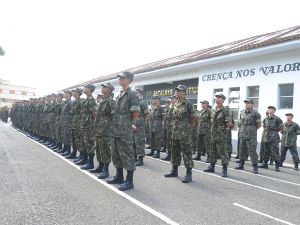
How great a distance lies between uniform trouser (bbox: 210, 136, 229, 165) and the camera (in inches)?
331

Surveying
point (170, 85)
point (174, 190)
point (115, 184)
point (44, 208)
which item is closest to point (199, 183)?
point (174, 190)

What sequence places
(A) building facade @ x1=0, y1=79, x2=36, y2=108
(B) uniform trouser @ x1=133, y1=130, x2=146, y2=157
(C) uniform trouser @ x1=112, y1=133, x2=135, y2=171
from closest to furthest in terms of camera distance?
1. (C) uniform trouser @ x1=112, y1=133, x2=135, y2=171
2. (B) uniform trouser @ x1=133, y1=130, x2=146, y2=157
3. (A) building facade @ x1=0, y1=79, x2=36, y2=108

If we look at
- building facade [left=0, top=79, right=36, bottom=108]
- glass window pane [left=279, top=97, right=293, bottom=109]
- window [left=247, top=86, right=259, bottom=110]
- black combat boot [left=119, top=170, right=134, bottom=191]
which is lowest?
black combat boot [left=119, top=170, right=134, bottom=191]

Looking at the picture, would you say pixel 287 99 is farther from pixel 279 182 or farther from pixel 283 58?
pixel 279 182

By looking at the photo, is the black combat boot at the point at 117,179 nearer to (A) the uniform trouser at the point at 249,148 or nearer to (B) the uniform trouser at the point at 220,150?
(B) the uniform trouser at the point at 220,150

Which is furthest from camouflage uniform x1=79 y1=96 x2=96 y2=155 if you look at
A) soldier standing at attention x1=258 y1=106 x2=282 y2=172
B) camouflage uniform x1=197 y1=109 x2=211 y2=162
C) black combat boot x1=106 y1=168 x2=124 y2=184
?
soldier standing at attention x1=258 y1=106 x2=282 y2=172

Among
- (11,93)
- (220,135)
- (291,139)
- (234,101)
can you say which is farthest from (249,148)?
(11,93)

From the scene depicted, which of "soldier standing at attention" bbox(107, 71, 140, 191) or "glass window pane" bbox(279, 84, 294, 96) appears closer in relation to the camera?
"soldier standing at attention" bbox(107, 71, 140, 191)

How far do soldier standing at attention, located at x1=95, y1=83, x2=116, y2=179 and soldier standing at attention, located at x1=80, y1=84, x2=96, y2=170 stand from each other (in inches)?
34.1

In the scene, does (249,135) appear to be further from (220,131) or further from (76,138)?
(76,138)

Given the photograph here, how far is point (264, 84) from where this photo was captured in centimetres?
1523

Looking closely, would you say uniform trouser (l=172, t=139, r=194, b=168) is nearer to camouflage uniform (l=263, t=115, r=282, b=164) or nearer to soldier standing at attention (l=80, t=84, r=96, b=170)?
soldier standing at attention (l=80, t=84, r=96, b=170)

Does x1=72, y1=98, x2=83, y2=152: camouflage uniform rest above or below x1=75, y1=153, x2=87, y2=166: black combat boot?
above

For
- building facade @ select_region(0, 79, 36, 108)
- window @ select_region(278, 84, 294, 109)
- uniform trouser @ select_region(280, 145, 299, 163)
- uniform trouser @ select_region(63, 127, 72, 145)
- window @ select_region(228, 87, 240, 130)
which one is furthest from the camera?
building facade @ select_region(0, 79, 36, 108)
